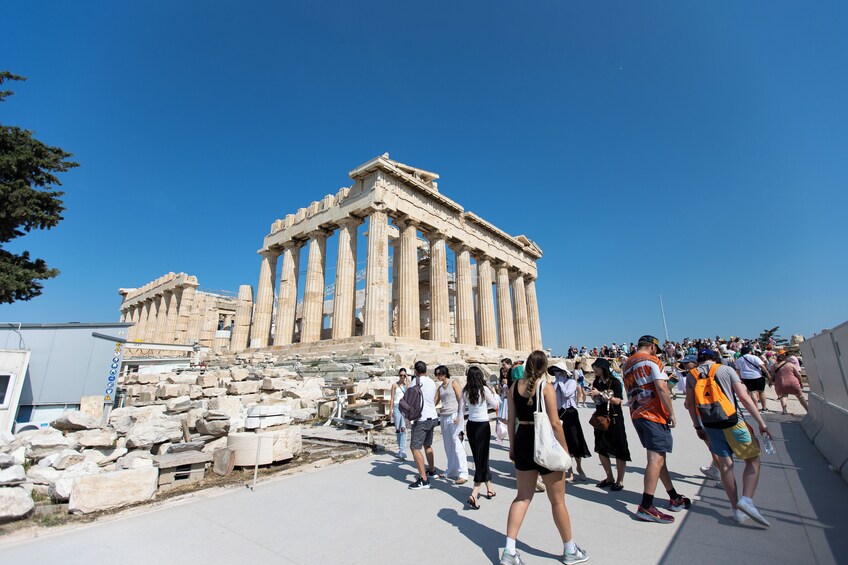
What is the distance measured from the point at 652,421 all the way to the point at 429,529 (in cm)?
283

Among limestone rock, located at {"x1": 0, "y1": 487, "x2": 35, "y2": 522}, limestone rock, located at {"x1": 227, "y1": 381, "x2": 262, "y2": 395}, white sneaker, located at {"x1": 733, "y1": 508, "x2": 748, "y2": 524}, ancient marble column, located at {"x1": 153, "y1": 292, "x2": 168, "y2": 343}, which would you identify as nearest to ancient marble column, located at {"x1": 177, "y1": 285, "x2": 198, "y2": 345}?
ancient marble column, located at {"x1": 153, "y1": 292, "x2": 168, "y2": 343}

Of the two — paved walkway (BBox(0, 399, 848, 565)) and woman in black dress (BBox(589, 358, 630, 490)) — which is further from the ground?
woman in black dress (BBox(589, 358, 630, 490))

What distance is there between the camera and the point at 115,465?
20.5 feet

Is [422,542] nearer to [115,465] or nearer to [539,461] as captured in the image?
[539,461]

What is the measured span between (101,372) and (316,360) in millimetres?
9851

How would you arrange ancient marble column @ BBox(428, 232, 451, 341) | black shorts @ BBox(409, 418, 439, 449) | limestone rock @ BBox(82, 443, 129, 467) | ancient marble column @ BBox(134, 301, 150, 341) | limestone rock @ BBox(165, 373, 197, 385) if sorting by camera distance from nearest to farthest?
black shorts @ BBox(409, 418, 439, 449) → limestone rock @ BBox(82, 443, 129, 467) → limestone rock @ BBox(165, 373, 197, 385) → ancient marble column @ BBox(428, 232, 451, 341) → ancient marble column @ BBox(134, 301, 150, 341)

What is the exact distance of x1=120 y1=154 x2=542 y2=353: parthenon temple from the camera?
23484 millimetres

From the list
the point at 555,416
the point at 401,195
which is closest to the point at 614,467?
the point at 555,416

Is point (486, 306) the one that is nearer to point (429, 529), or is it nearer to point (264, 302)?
point (264, 302)

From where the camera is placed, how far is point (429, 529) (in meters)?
4.16

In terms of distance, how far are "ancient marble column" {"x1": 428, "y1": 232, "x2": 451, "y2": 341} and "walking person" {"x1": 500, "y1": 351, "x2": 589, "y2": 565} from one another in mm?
→ 21904

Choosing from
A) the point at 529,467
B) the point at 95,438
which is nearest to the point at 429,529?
the point at 529,467

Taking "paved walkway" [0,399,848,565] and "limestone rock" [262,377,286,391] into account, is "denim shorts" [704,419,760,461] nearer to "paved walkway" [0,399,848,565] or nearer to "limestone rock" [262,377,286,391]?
"paved walkway" [0,399,848,565]

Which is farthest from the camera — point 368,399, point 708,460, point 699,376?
point 368,399
